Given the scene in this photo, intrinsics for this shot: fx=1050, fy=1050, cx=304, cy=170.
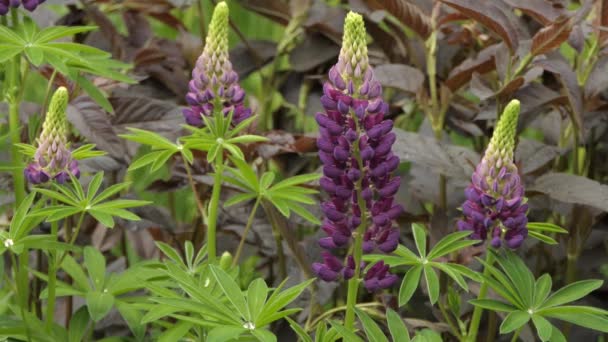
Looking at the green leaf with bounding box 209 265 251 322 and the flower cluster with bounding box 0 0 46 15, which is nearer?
the green leaf with bounding box 209 265 251 322

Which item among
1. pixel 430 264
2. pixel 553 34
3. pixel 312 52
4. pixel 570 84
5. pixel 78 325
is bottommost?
pixel 78 325

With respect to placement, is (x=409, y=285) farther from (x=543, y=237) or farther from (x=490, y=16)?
(x=490, y=16)

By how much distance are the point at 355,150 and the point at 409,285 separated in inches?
10.3

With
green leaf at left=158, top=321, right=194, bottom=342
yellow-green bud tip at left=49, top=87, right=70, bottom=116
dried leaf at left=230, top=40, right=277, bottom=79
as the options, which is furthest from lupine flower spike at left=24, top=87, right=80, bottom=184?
dried leaf at left=230, top=40, right=277, bottom=79

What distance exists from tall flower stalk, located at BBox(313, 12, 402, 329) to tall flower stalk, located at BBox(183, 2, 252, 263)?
24cm

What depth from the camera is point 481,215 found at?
75.7 inches

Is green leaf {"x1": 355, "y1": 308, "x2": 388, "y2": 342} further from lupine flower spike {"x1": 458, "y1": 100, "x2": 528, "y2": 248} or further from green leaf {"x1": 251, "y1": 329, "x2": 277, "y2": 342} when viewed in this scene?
lupine flower spike {"x1": 458, "y1": 100, "x2": 528, "y2": 248}

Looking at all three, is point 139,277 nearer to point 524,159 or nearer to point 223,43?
point 223,43

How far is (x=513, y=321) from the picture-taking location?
1.83 metres

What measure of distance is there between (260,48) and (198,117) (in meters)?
1.04

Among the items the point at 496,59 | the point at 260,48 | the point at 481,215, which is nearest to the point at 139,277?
the point at 481,215

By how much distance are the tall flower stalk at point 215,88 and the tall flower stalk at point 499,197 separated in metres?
0.48

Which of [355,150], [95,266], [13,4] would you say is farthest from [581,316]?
[13,4]

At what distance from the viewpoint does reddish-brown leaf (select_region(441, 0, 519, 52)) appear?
7.73ft
